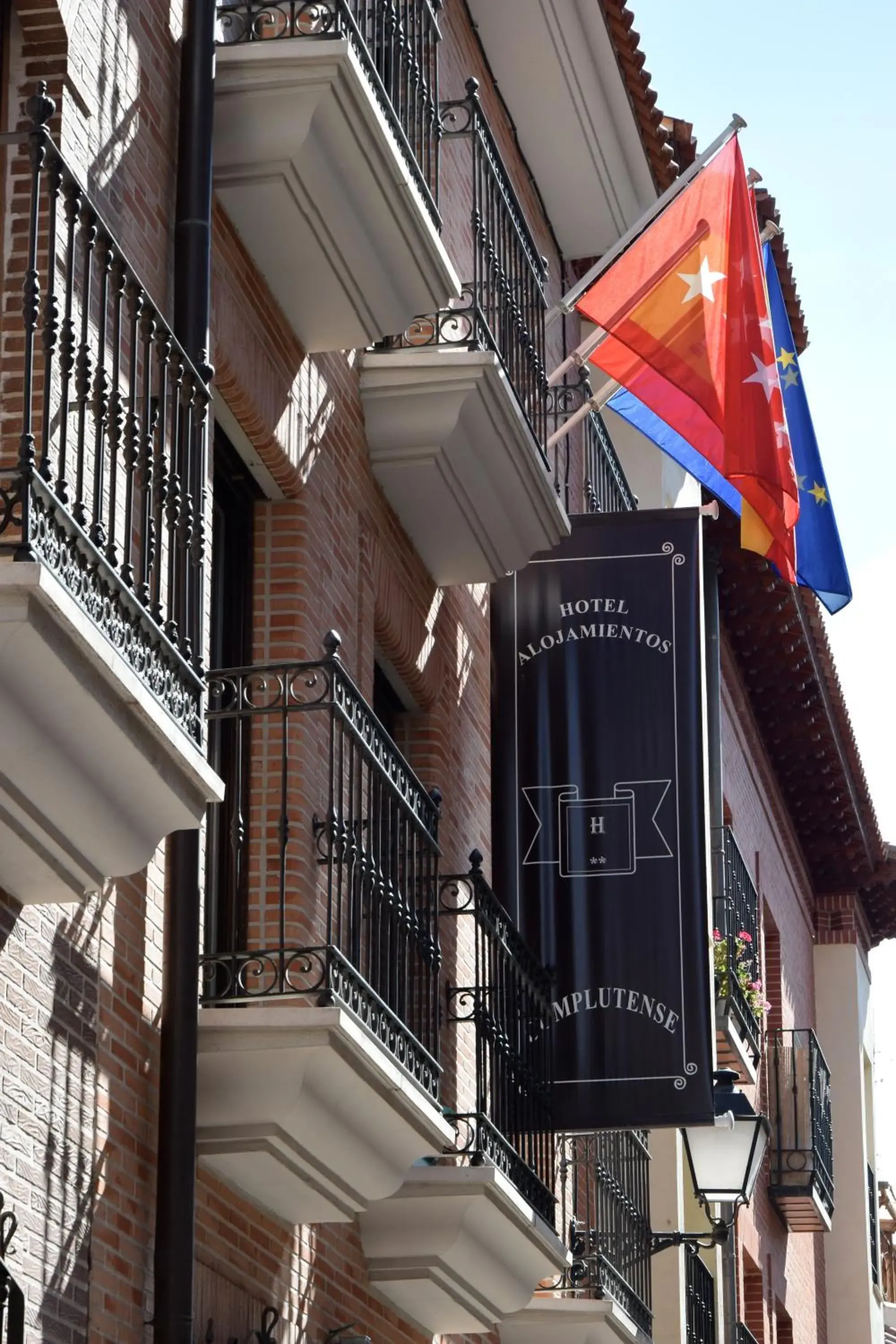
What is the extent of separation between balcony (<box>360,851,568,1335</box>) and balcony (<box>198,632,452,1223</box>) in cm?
27

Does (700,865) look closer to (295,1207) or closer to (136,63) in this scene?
(295,1207)

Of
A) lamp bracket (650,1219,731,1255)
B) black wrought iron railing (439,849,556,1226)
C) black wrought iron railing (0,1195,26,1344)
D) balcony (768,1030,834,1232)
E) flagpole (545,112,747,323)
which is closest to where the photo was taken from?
black wrought iron railing (0,1195,26,1344)

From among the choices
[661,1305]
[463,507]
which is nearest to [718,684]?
[661,1305]

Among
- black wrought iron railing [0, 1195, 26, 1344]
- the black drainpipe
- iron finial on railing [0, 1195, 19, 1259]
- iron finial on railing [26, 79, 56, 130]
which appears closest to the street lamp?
the black drainpipe

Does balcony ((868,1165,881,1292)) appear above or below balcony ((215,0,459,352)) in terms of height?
above

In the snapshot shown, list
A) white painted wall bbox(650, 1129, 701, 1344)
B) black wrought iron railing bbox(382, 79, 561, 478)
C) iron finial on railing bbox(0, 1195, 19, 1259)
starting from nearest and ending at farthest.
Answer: iron finial on railing bbox(0, 1195, 19, 1259) → black wrought iron railing bbox(382, 79, 561, 478) → white painted wall bbox(650, 1129, 701, 1344)

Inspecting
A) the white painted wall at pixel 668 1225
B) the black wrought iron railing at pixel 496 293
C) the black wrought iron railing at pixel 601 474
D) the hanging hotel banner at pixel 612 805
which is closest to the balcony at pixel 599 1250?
the hanging hotel banner at pixel 612 805

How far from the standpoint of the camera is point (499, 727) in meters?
12.3

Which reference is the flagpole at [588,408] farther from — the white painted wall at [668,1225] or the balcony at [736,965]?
the white painted wall at [668,1225]

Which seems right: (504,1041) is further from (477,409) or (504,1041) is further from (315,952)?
(315,952)

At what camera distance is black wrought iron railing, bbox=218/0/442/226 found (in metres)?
9.00

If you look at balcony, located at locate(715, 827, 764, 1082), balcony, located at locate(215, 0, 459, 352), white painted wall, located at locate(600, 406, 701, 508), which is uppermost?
white painted wall, located at locate(600, 406, 701, 508)

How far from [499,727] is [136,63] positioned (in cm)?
499

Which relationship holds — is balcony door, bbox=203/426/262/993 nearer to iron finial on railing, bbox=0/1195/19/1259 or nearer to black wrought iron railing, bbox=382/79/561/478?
black wrought iron railing, bbox=382/79/561/478
